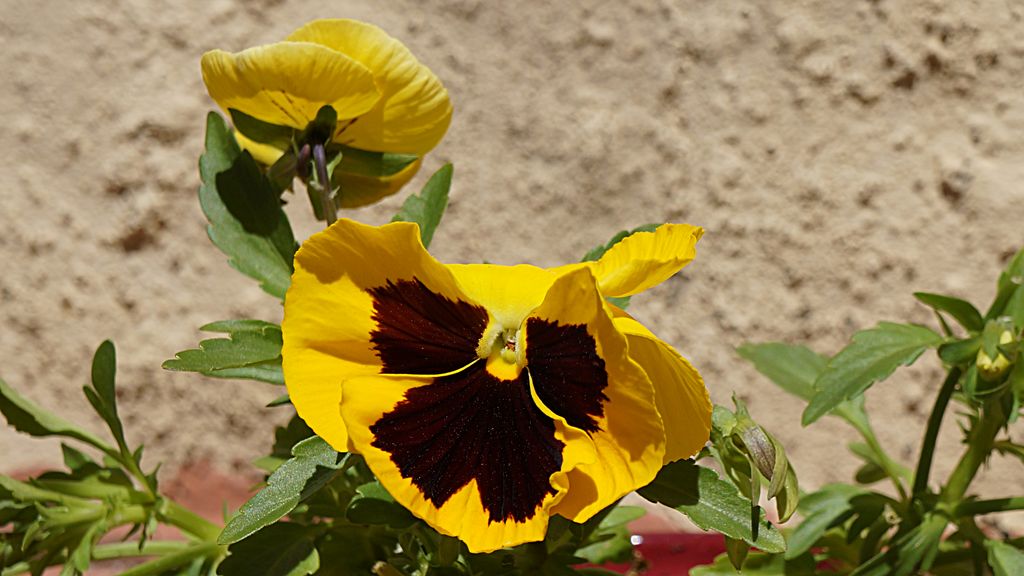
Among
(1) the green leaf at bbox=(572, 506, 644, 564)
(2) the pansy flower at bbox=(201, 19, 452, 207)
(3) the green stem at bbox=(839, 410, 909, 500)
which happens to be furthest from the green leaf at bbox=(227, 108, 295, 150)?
(3) the green stem at bbox=(839, 410, 909, 500)

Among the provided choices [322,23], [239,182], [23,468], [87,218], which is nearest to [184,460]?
[23,468]

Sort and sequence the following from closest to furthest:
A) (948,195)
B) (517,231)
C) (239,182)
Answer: (239,182) < (948,195) < (517,231)

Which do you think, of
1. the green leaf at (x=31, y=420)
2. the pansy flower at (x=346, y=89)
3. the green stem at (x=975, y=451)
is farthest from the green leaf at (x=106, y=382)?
the green stem at (x=975, y=451)

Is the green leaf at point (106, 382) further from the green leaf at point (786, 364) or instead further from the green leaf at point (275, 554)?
the green leaf at point (786, 364)

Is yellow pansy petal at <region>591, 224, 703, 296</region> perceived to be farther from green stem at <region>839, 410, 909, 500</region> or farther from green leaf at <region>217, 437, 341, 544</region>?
green stem at <region>839, 410, 909, 500</region>

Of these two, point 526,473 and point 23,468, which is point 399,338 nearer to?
point 526,473

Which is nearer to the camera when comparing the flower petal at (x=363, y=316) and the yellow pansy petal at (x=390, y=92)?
the flower petal at (x=363, y=316)
